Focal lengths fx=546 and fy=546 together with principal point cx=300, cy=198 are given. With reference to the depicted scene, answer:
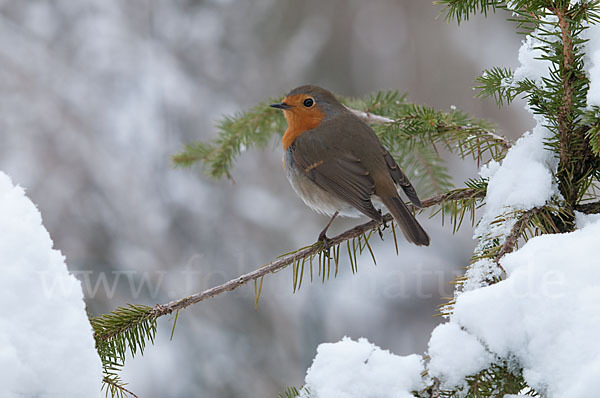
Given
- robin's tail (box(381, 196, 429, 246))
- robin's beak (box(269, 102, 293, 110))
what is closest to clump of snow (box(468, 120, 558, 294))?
robin's tail (box(381, 196, 429, 246))

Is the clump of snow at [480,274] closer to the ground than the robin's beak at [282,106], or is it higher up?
closer to the ground

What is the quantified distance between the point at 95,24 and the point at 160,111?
906 millimetres

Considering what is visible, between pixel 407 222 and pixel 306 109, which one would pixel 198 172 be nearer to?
pixel 306 109

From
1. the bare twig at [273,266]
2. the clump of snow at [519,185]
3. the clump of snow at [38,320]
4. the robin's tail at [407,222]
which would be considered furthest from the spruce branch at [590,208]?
the clump of snow at [38,320]

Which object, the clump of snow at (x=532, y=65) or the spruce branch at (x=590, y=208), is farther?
the clump of snow at (x=532, y=65)

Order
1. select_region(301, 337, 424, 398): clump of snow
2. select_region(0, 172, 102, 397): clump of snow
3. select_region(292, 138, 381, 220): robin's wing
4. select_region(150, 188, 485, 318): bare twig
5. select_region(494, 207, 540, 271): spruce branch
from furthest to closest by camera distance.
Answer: select_region(292, 138, 381, 220): robin's wing, select_region(150, 188, 485, 318): bare twig, select_region(494, 207, 540, 271): spruce branch, select_region(301, 337, 424, 398): clump of snow, select_region(0, 172, 102, 397): clump of snow

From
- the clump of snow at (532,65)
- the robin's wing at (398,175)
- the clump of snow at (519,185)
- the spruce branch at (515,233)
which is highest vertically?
Result: the robin's wing at (398,175)

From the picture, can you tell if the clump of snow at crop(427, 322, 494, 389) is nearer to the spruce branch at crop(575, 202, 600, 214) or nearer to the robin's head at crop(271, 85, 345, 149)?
the spruce branch at crop(575, 202, 600, 214)

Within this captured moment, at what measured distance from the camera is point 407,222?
1.98 meters

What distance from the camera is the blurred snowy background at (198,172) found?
163 inches

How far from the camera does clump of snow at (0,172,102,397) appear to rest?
0.75m

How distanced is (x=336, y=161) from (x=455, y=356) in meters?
1.55

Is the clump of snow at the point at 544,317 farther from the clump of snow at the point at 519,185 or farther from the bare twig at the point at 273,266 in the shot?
the bare twig at the point at 273,266

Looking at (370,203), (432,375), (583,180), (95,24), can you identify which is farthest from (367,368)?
(95,24)
